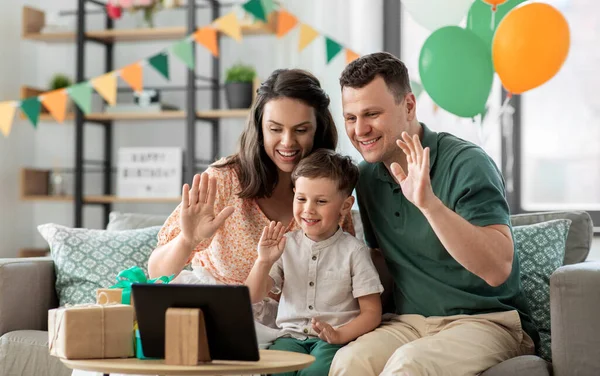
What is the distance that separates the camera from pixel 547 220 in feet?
8.51

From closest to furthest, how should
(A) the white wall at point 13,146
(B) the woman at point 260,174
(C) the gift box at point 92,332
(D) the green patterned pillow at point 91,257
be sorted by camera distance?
(C) the gift box at point 92,332, (B) the woman at point 260,174, (D) the green patterned pillow at point 91,257, (A) the white wall at point 13,146

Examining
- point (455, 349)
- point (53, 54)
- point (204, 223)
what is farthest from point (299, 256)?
point (53, 54)

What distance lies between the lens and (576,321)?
6.31 ft

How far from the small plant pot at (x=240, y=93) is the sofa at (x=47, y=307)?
1.49 metres

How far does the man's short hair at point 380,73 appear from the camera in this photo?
214 centimetres

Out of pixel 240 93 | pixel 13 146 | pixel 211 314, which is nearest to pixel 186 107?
pixel 240 93

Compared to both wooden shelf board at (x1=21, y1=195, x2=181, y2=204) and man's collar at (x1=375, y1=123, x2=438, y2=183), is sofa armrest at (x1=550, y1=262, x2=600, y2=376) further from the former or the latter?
wooden shelf board at (x1=21, y1=195, x2=181, y2=204)

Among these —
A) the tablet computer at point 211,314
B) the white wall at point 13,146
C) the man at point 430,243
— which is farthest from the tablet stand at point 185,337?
the white wall at point 13,146

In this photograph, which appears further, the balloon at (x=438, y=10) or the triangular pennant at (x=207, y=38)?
the triangular pennant at (x=207, y=38)

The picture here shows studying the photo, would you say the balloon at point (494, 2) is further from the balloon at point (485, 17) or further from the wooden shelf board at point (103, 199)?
the wooden shelf board at point (103, 199)

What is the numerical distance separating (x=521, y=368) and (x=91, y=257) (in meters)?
1.44

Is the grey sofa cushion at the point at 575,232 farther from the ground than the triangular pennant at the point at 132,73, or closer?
closer

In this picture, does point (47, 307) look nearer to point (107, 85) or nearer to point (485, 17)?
point (107, 85)

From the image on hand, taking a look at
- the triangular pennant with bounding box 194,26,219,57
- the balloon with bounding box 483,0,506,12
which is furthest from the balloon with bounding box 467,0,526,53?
the triangular pennant with bounding box 194,26,219,57
